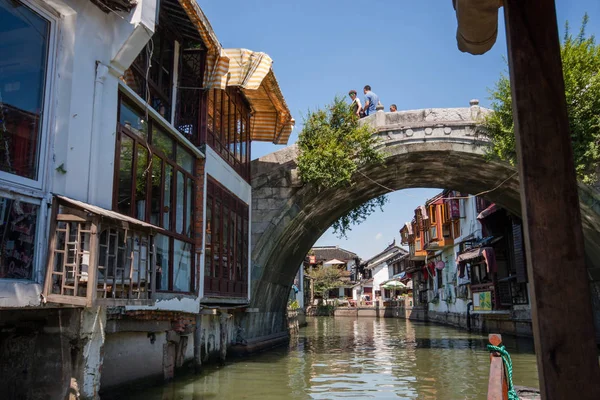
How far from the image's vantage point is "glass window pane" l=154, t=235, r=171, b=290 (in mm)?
8112

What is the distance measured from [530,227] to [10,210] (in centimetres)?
460

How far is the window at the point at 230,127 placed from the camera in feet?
36.8

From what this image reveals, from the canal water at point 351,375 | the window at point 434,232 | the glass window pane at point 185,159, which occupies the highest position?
the window at point 434,232

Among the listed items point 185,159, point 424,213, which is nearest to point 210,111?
point 185,159

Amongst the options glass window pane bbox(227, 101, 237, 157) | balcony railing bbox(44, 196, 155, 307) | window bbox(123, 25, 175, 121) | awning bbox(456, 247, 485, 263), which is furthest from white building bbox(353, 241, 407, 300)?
balcony railing bbox(44, 196, 155, 307)

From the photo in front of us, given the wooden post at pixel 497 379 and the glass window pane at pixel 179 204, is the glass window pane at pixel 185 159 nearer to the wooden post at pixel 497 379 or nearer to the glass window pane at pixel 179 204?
the glass window pane at pixel 179 204

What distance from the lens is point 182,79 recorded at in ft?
33.9

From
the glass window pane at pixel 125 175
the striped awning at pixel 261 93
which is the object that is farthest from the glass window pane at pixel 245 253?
the glass window pane at pixel 125 175

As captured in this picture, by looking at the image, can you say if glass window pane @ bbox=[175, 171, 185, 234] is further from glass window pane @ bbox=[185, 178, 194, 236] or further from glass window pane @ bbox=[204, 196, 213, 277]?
glass window pane @ bbox=[204, 196, 213, 277]

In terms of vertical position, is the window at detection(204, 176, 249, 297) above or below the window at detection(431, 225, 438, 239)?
below

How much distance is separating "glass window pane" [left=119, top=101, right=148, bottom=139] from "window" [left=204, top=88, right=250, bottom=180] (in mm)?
2606

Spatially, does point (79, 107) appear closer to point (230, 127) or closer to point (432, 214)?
point (230, 127)

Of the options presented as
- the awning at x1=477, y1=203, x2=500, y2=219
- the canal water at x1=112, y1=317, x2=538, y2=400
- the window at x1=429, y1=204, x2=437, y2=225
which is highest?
the window at x1=429, y1=204, x2=437, y2=225

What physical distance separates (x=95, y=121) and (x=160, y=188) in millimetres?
2281
